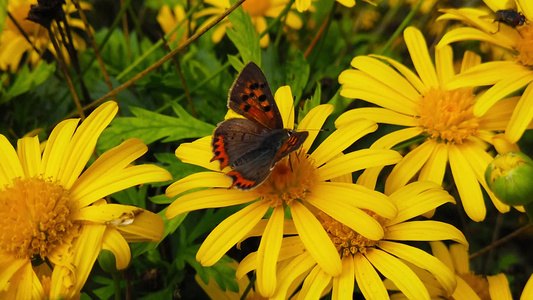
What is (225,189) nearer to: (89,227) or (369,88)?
(89,227)

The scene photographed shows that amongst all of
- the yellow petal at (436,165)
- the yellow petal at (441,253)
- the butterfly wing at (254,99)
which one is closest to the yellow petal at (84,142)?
the butterfly wing at (254,99)

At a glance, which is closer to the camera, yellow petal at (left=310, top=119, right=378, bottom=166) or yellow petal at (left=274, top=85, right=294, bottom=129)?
yellow petal at (left=310, top=119, right=378, bottom=166)

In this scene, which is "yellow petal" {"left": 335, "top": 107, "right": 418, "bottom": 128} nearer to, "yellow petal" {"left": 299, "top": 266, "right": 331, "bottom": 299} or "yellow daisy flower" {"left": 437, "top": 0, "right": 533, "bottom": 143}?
"yellow daisy flower" {"left": 437, "top": 0, "right": 533, "bottom": 143}

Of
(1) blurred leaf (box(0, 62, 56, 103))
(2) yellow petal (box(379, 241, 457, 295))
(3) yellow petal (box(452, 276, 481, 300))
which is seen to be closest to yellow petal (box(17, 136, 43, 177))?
(1) blurred leaf (box(0, 62, 56, 103))

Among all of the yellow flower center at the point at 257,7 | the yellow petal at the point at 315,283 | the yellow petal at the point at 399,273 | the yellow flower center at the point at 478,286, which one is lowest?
the yellow flower center at the point at 478,286

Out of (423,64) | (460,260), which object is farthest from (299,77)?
(460,260)

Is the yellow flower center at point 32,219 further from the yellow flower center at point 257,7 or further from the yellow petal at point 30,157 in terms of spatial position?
the yellow flower center at point 257,7

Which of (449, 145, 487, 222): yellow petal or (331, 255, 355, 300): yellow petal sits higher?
(449, 145, 487, 222): yellow petal

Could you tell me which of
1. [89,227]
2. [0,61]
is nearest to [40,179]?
[89,227]
